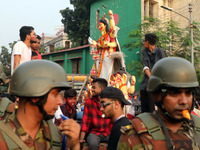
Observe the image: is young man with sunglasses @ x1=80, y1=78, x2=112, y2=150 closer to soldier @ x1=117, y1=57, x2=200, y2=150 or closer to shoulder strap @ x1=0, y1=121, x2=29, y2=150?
soldier @ x1=117, y1=57, x2=200, y2=150

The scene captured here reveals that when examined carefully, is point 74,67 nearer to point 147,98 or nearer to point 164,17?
point 164,17

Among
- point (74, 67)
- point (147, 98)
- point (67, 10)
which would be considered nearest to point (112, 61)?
point (147, 98)

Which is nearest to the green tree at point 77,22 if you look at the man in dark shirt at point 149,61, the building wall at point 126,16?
the building wall at point 126,16

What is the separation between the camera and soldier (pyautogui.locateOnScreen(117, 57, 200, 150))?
1921mm

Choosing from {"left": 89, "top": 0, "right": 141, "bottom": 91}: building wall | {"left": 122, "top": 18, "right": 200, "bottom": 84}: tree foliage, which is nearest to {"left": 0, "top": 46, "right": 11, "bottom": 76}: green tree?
{"left": 89, "top": 0, "right": 141, "bottom": 91}: building wall

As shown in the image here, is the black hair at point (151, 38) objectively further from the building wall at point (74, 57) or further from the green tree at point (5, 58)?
the green tree at point (5, 58)

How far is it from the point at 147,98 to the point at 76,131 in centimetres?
355

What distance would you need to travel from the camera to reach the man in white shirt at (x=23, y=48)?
4543mm

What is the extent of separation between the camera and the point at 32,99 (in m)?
2.02

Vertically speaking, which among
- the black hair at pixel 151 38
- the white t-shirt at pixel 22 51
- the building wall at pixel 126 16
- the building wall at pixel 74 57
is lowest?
the white t-shirt at pixel 22 51

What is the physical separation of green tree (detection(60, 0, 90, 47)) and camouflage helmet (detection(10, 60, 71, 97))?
2387 cm

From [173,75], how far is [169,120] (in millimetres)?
394

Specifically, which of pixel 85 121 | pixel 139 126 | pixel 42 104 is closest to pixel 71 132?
pixel 42 104

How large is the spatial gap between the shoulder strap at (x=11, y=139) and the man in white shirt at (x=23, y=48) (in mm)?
2750
